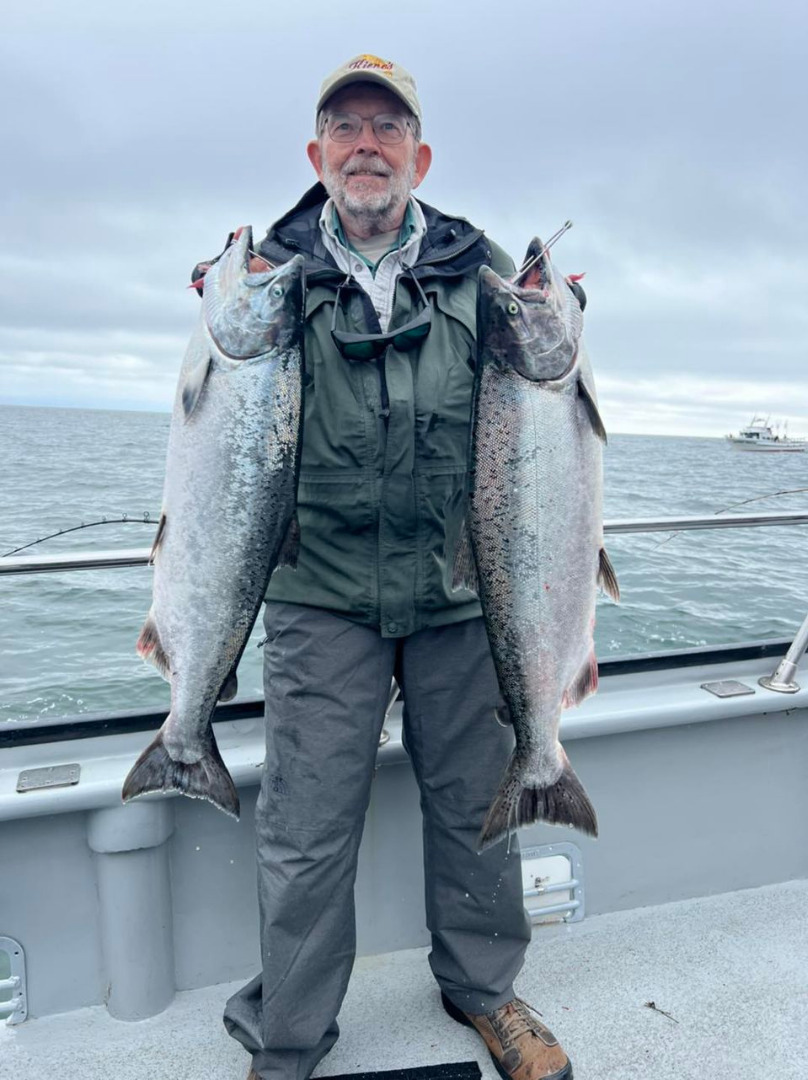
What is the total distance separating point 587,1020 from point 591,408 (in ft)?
6.54

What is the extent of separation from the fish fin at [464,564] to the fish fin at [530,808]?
1.77ft

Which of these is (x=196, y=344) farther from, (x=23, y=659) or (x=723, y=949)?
(x=23, y=659)

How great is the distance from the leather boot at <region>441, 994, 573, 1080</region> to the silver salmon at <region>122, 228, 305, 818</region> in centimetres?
122

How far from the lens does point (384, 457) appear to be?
2320mm

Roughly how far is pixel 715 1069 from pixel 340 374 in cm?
235

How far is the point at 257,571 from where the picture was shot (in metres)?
2.28

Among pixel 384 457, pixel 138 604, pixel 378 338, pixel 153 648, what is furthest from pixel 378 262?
pixel 138 604

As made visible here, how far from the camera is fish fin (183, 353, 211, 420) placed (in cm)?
218

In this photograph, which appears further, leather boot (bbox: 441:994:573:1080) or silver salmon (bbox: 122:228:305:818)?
leather boot (bbox: 441:994:573:1080)

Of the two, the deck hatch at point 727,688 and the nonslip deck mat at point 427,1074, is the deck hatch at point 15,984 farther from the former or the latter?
the deck hatch at point 727,688

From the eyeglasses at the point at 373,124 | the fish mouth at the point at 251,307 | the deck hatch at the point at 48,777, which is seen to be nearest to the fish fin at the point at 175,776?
the deck hatch at the point at 48,777

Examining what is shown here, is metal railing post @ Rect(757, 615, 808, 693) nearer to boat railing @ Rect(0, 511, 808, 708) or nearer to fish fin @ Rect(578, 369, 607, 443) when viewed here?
boat railing @ Rect(0, 511, 808, 708)

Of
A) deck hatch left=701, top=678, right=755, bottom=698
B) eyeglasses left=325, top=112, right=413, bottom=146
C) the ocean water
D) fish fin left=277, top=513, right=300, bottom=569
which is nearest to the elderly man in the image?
eyeglasses left=325, top=112, right=413, bottom=146

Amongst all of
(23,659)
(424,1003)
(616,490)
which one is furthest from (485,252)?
(616,490)
